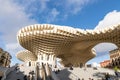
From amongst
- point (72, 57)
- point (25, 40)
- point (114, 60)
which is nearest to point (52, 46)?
point (25, 40)

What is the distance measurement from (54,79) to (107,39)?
30.0m

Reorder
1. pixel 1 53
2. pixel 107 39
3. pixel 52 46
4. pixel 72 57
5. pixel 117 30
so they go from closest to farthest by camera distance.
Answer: pixel 117 30, pixel 107 39, pixel 52 46, pixel 72 57, pixel 1 53

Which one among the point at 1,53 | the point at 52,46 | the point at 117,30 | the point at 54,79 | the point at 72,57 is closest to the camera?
the point at 54,79

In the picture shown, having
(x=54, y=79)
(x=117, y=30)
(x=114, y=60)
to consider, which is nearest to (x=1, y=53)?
(x=114, y=60)

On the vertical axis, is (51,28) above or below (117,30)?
above

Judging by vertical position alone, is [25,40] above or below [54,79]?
above

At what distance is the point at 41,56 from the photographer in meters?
55.5

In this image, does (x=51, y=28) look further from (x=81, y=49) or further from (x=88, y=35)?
(x=81, y=49)

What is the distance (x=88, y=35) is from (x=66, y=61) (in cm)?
2435

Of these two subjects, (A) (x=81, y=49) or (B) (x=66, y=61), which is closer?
(A) (x=81, y=49)

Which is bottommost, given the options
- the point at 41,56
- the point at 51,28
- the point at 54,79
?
the point at 54,79

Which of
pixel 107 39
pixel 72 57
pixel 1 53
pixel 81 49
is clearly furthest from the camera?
pixel 1 53

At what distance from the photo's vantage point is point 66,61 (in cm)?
7050

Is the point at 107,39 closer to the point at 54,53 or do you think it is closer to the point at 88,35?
the point at 88,35
